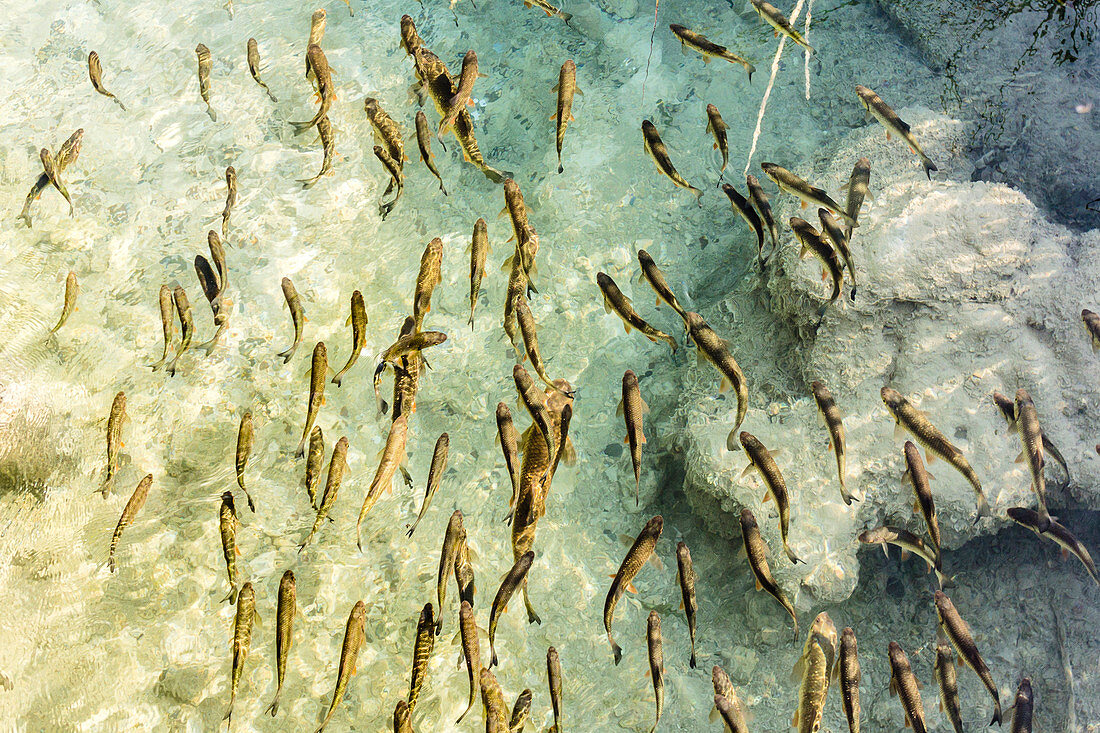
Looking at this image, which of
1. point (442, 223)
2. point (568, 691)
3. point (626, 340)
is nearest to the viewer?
point (568, 691)

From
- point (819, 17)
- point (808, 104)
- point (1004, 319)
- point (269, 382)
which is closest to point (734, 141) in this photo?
point (808, 104)

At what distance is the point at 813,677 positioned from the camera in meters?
3.25

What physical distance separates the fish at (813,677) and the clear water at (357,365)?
2.99 feet

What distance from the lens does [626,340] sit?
5.40 m

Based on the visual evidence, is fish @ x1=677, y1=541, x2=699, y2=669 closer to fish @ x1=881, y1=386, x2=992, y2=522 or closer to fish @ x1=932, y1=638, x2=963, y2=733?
fish @ x1=932, y1=638, x2=963, y2=733

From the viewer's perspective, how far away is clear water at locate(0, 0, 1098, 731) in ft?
13.8

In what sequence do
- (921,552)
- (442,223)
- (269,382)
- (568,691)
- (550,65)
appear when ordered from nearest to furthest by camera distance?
(921,552) → (568,691) → (269,382) → (442,223) → (550,65)

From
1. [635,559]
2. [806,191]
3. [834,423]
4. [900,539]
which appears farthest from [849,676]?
[806,191]

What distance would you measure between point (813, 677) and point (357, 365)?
3747 mm

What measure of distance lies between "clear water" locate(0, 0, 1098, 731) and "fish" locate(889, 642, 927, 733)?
1.06 metres

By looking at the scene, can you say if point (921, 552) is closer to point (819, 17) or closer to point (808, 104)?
point (808, 104)

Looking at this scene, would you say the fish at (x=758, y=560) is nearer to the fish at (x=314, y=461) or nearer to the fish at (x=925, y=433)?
the fish at (x=925, y=433)

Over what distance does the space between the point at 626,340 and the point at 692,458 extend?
1.27 m

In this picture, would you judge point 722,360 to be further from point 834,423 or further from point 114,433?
point 114,433
